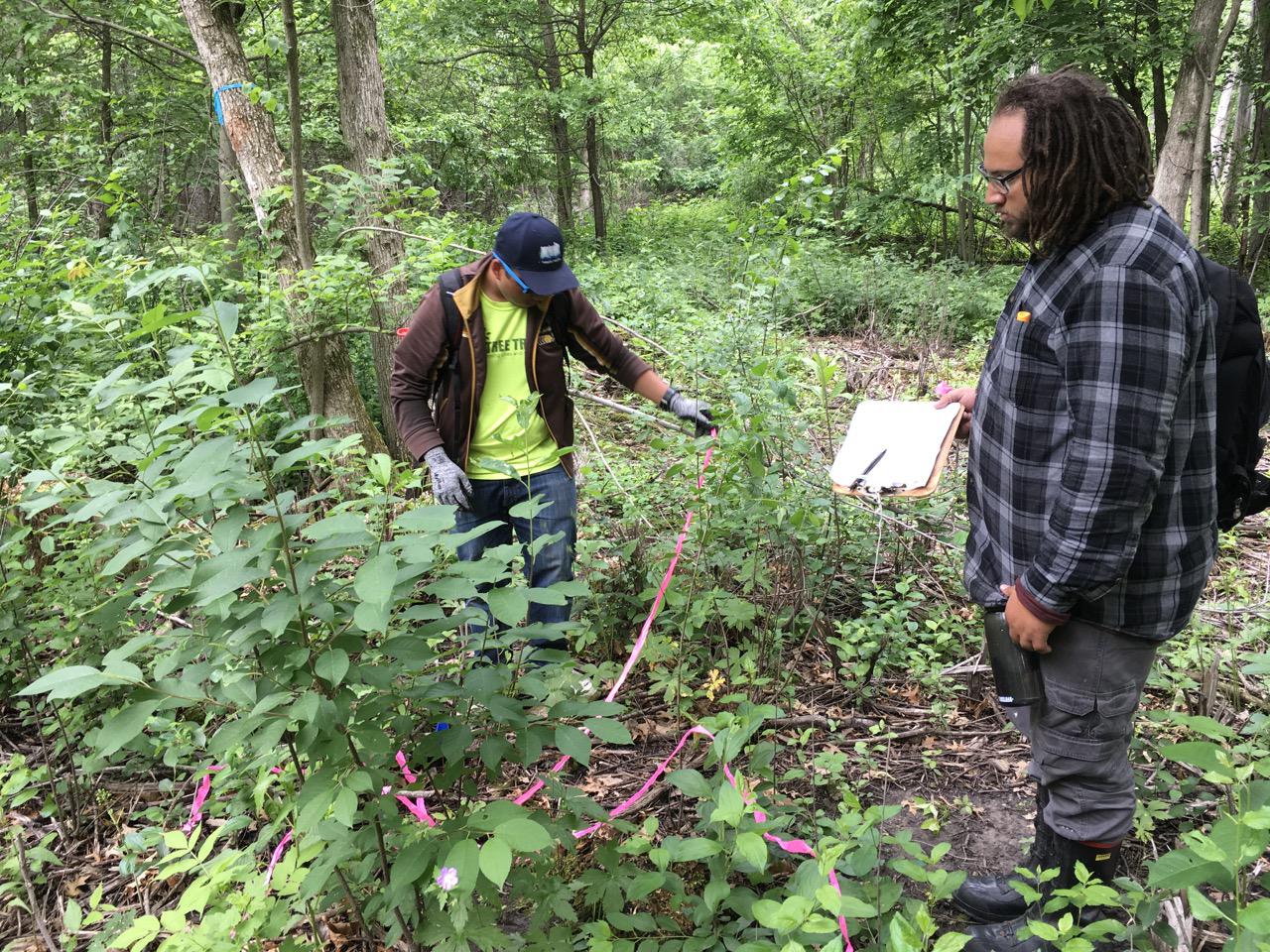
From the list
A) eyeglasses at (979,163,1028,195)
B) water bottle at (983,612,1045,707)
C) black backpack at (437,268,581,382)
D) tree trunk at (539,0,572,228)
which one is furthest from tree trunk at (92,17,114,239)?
water bottle at (983,612,1045,707)

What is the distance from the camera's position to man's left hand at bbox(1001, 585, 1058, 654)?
1765 millimetres

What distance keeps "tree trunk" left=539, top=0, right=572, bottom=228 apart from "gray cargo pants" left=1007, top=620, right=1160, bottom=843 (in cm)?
1299

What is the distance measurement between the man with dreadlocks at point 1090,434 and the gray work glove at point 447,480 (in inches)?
70.9

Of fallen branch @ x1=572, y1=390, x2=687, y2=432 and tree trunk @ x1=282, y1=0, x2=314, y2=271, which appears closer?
fallen branch @ x1=572, y1=390, x2=687, y2=432

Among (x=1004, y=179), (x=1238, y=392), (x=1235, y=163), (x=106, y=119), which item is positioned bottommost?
(x=1238, y=392)

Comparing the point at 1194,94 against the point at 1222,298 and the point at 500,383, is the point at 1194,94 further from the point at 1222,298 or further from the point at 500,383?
the point at 500,383

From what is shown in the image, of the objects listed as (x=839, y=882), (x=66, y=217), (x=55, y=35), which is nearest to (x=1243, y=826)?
(x=839, y=882)

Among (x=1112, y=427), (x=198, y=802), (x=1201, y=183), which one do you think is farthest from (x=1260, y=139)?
(x=198, y=802)

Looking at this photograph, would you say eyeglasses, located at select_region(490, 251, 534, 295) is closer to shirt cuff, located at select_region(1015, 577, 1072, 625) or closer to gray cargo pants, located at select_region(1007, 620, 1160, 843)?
shirt cuff, located at select_region(1015, 577, 1072, 625)

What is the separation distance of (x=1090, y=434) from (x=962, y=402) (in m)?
0.71

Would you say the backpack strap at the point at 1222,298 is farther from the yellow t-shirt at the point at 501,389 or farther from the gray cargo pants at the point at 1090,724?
the yellow t-shirt at the point at 501,389

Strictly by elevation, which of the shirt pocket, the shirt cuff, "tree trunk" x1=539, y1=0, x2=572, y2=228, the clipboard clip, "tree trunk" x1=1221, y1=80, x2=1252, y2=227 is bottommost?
the shirt cuff

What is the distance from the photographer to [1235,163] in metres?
11.0

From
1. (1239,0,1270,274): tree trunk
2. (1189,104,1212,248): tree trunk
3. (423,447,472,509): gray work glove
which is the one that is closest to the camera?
(423,447,472,509): gray work glove
